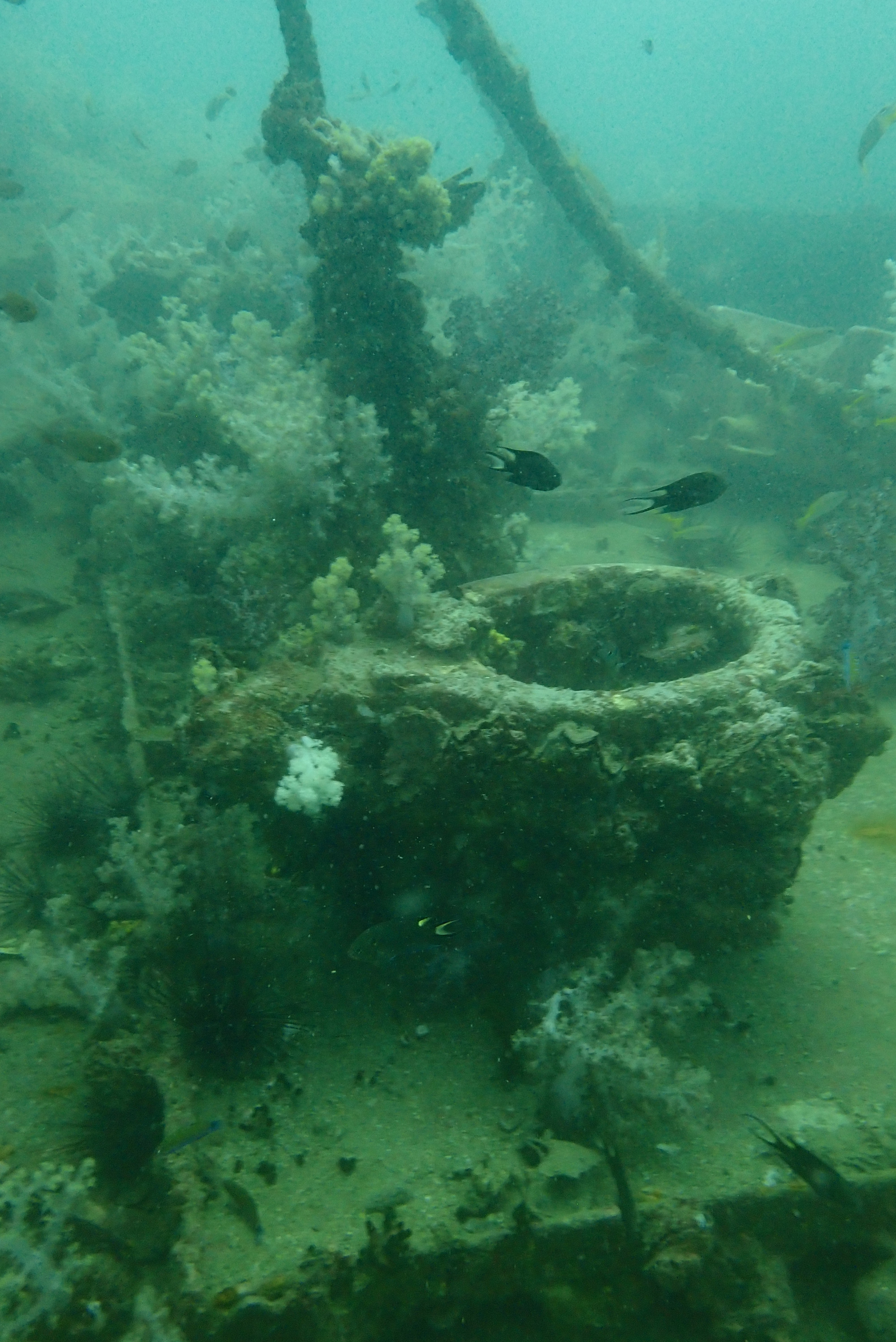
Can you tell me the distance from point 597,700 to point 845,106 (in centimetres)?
12982

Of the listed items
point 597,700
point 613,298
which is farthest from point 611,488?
point 597,700

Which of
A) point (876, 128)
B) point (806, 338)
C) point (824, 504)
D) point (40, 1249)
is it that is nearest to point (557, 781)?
point (40, 1249)

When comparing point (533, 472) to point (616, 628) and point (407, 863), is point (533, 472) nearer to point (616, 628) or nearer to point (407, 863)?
point (616, 628)

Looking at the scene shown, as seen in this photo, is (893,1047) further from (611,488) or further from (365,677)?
(611,488)

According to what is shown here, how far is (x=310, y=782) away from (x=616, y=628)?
2.56 m

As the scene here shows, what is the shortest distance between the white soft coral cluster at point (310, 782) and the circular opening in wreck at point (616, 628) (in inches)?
58.2

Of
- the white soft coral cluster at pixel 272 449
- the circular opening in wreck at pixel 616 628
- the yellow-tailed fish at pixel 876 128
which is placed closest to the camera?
the circular opening in wreck at pixel 616 628

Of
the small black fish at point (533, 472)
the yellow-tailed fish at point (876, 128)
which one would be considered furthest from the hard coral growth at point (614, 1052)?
the yellow-tailed fish at point (876, 128)

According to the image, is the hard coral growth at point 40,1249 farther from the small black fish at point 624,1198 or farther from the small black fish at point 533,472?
the small black fish at point 533,472

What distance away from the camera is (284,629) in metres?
4.91

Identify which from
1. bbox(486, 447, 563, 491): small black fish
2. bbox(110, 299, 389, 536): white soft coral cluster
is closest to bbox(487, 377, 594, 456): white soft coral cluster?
bbox(110, 299, 389, 536): white soft coral cluster

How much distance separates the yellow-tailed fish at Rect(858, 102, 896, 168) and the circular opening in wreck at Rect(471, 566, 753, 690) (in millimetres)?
10790

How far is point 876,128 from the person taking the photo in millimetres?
10922

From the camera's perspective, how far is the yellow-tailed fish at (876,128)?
10836 millimetres
